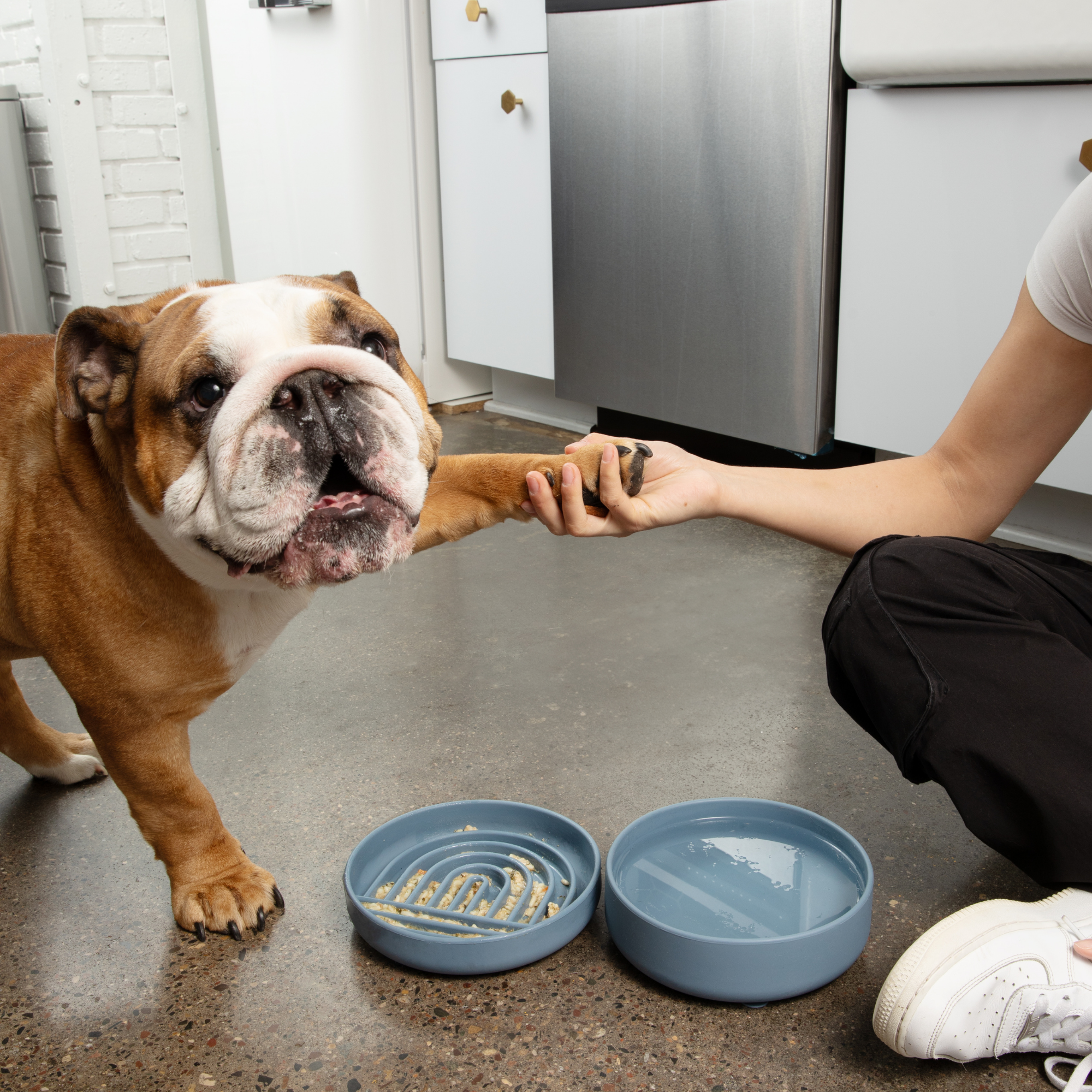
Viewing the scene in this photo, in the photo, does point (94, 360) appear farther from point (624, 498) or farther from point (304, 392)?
point (624, 498)

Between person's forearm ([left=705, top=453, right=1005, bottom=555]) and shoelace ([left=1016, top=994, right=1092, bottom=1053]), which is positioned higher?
person's forearm ([left=705, top=453, right=1005, bottom=555])

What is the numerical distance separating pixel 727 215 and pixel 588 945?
1.56 m

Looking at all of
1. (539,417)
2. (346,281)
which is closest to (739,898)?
(346,281)

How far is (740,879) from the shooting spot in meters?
1.07

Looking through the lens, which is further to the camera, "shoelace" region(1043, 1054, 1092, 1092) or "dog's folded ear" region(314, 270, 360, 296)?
"dog's folded ear" region(314, 270, 360, 296)

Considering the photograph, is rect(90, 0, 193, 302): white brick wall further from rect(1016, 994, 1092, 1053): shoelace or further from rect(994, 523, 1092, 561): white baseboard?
rect(1016, 994, 1092, 1053): shoelace

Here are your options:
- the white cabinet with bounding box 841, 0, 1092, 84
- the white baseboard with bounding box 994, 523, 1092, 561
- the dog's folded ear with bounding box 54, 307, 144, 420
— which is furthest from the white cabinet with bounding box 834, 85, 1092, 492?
the dog's folded ear with bounding box 54, 307, 144, 420

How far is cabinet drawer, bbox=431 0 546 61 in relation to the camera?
96.4 inches

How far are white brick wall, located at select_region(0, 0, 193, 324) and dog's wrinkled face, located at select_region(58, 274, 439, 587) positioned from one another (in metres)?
2.52

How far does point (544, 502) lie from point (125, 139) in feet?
8.88

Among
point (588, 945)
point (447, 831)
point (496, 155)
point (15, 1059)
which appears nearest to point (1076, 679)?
point (588, 945)

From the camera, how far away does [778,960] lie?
91 cm

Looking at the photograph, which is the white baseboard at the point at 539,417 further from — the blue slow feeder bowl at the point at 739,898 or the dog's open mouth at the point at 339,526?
the dog's open mouth at the point at 339,526

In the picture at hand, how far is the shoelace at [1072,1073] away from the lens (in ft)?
2.77
